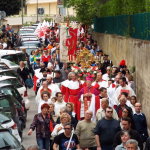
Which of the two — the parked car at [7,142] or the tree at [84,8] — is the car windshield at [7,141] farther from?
the tree at [84,8]

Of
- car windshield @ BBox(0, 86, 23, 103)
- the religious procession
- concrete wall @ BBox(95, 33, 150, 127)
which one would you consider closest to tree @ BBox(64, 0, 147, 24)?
concrete wall @ BBox(95, 33, 150, 127)

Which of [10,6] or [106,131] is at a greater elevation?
[10,6]

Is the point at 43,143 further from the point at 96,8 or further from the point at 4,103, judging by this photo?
the point at 96,8

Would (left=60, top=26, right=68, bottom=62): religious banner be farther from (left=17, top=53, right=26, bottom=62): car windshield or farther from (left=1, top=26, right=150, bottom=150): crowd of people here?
(left=1, top=26, right=150, bottom=150): crowd of people

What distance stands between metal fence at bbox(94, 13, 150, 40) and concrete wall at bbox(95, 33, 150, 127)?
0.26 m

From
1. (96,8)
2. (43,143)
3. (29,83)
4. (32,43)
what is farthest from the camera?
(32,43)

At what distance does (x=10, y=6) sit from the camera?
82.9 m

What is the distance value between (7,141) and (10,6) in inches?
2691

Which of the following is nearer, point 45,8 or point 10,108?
point 10,108

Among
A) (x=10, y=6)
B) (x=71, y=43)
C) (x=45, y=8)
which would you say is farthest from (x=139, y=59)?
(x=45, y=8)

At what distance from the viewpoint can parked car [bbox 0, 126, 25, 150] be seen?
49.0 feet

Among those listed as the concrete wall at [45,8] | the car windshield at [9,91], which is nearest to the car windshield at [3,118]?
the car windshield at [9,91]

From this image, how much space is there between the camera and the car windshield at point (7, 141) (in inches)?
591

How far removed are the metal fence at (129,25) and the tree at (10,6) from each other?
36102 mm
